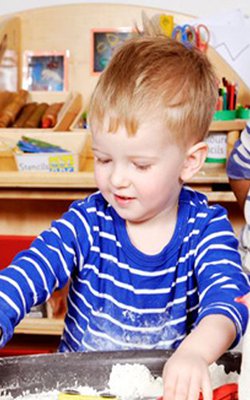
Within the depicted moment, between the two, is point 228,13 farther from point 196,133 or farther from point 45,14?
point 196,133

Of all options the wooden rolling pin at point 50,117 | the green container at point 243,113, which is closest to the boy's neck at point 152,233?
the green container at point 243,113

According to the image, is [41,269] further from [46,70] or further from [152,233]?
[46,70]

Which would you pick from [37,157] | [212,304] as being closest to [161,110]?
[212,304]

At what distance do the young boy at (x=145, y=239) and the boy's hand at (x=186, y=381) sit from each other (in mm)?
28

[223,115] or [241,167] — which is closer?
[241,167]

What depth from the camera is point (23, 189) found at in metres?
1.73

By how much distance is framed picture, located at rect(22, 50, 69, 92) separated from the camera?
81.4 inches

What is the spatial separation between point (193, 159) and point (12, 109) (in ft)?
3.65

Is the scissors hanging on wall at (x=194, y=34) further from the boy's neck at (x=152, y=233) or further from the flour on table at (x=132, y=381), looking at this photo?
the flour on table at (x=132, y=381)

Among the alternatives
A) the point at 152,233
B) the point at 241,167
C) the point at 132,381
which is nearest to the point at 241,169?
the point at 241,167

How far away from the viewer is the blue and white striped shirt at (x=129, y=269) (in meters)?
0.95

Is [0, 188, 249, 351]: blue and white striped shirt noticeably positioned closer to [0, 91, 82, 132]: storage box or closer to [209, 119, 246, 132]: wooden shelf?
[209, 119, 246, 132]: wooden shelf

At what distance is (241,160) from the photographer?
54.4 inches

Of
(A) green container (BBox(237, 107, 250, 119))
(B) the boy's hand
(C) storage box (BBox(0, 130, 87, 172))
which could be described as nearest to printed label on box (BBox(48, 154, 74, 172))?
(C) storage box (BBox(0, 130, 87, 172))
